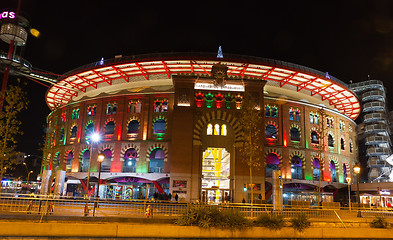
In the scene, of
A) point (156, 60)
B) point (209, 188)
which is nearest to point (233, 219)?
point (209, 188)

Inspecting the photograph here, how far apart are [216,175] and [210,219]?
3039cm

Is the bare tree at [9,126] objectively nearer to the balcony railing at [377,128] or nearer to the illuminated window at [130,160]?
the illuminated window at [130,160]

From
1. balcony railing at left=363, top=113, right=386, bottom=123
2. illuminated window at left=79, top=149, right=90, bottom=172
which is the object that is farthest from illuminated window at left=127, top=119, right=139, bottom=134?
balcony railing at left=363, top=113, right=386, bottom=123

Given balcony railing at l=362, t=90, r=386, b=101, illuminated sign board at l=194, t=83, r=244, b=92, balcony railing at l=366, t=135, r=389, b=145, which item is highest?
balcony railing at l=362, t=90, r=386, b=101

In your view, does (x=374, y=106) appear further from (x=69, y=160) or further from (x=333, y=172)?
(x=69, y=160)

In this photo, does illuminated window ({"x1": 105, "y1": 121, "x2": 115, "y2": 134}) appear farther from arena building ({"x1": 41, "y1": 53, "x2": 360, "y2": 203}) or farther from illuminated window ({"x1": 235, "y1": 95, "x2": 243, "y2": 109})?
illuminated window ({"x1": 235, "y1": 95, "x2": 243, "y2": 109})

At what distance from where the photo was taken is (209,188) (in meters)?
40.5

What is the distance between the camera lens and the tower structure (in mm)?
68188

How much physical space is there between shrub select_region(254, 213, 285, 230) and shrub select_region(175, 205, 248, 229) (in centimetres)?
100

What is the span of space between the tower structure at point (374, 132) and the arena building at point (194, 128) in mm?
18008

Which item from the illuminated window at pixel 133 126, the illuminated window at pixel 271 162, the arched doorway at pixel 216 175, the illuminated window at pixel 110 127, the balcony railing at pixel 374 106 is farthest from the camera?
the balcony railing at pixel 374 106

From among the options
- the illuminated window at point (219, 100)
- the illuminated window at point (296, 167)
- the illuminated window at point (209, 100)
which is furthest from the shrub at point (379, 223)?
the illuminated window at point (296, 167)

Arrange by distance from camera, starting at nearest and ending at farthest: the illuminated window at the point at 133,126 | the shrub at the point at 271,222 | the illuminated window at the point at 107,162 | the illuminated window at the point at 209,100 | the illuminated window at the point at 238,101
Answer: the shrub at the point at 271,222 < the illuminated window at the point at 209,100 < the illuminated window at the point at 238,101 < the illuminated window at the point at 107,162 < the illuminated window at the point at 133,126

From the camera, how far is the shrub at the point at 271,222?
54.5ft
